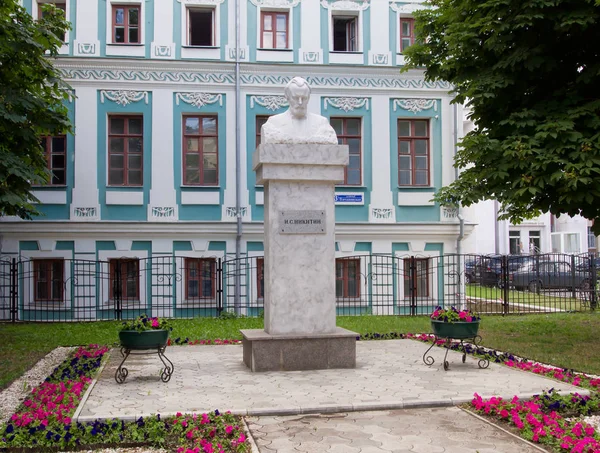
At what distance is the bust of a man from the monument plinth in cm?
1

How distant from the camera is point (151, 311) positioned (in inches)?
717

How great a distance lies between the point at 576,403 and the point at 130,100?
14882mm

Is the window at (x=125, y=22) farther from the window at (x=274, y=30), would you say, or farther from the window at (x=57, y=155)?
the window at (x=274, y=30)

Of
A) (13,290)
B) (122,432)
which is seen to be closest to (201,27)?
(13,290)

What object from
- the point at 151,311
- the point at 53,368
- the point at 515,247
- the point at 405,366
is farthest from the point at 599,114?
the point at 515,247

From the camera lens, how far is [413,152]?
19828 mm

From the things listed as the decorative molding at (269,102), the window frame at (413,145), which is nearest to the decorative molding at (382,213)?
the window frame at (413,145)

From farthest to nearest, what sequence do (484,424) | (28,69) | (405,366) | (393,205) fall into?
(393,205)
(28,69)
(405,366)
(484,424)

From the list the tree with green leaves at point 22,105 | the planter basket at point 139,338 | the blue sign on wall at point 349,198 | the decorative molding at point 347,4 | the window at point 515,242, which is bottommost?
the planter basket at point 139,338

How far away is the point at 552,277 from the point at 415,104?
26.1 ft

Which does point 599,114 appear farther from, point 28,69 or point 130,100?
point 130,100

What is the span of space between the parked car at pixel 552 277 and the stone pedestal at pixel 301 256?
43.2ft

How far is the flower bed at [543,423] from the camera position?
212 inches

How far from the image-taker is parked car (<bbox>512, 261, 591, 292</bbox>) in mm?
21002
